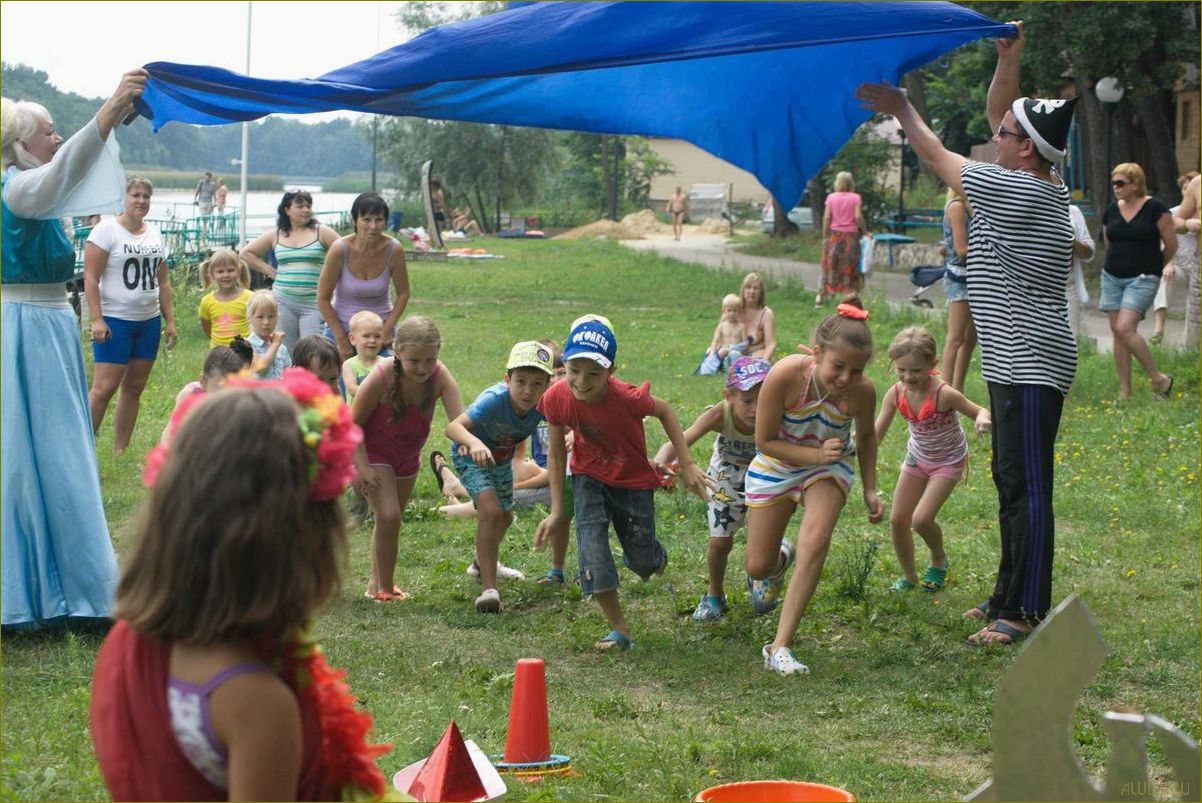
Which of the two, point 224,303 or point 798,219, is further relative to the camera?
point 798,219

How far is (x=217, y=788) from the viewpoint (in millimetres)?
2389

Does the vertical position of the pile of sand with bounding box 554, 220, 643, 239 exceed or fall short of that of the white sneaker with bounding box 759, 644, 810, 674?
it exceeds it

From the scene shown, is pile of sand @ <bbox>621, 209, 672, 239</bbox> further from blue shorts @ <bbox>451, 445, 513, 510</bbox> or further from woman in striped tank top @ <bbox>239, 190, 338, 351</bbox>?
blue shorts @ <bbox>451, 445, 513, 510</bbox>

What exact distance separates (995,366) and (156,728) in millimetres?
4781

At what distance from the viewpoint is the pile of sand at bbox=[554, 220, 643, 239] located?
46906 mm

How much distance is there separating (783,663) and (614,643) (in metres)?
0.81

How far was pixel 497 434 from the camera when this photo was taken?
7.15 meters

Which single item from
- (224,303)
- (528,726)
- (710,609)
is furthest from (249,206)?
(528,726)

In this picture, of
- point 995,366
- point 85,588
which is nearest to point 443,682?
point 85,588

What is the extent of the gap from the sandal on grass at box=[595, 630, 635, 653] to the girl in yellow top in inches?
187

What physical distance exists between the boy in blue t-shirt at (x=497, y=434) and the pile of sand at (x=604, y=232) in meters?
39.1

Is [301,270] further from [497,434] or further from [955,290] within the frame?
[955,290]

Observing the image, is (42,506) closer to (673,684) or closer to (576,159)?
(673,684)

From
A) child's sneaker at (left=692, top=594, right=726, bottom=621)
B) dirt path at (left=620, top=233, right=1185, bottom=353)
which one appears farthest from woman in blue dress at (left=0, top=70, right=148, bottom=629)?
dirt path at (left=620, top=233, right=1185, bottom=353)
